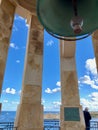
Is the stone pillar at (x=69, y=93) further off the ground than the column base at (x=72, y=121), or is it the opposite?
the stone pillar at (x=69, y=93)

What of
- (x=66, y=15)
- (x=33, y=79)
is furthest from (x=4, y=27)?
(x=66, y=15)

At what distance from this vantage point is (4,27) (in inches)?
277

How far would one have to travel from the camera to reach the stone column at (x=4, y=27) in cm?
671

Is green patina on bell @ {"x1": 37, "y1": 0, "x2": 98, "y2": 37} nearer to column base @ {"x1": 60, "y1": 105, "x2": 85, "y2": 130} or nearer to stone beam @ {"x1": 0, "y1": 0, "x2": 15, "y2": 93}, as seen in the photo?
stone beam @ {"x1": 0, "y1": 0, "x2": 15, "y2": 93}

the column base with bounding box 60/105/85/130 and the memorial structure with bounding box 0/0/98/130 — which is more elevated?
the memorial structure with bounding box 0/0/98/130

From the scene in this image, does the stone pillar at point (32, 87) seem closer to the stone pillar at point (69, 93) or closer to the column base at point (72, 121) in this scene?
the column base at point (72, 121)

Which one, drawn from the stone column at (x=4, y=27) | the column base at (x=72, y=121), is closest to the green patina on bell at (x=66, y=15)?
the stone column at (x=4, y=27)

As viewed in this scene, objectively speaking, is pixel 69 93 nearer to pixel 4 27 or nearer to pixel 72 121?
pixel 72 121

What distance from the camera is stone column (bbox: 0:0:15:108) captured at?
6.71 meters

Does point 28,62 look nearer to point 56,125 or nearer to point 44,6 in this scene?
point 56,125

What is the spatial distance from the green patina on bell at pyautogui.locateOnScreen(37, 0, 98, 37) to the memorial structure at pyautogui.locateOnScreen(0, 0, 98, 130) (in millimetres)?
4328

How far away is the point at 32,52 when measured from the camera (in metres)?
7.99

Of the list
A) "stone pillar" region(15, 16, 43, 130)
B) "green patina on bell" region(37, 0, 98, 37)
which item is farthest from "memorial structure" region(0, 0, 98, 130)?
"green patina on bell" region(37, 0, 98, 37)

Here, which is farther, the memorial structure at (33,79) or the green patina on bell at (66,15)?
the memorial structure at (33,79)
